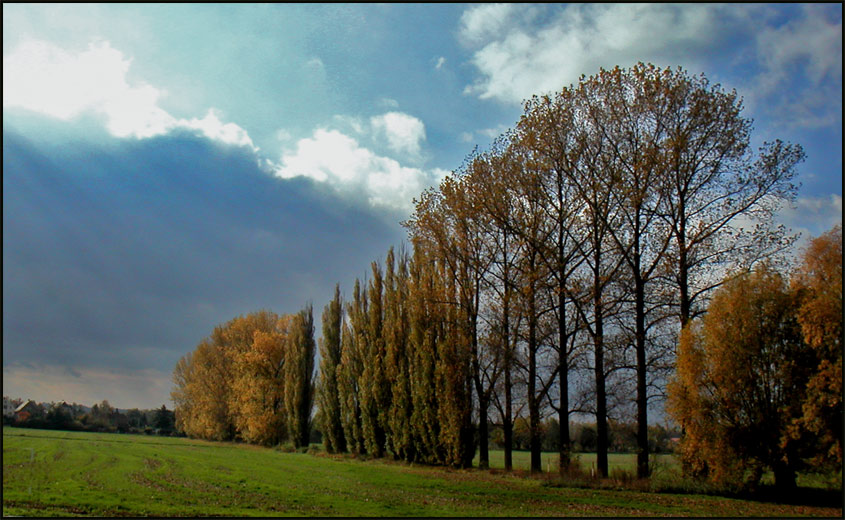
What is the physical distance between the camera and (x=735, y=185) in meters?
21.3

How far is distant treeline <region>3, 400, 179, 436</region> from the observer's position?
3128 cm

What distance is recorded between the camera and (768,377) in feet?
55.6

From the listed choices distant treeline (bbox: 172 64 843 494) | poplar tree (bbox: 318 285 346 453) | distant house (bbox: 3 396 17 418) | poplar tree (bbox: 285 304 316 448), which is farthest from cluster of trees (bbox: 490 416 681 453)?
distant house (bbox: 3 396 17 418)

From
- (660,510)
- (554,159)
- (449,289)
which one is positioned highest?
(554,159)

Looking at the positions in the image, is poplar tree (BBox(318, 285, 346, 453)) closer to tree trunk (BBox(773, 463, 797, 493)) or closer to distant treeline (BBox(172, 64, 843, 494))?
distant treeline (BBox(172, 64, 843, 494))

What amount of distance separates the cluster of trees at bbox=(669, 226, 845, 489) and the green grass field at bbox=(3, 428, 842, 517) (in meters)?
1.33

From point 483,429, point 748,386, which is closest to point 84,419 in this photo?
point 483,429

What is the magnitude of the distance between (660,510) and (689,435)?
2.89 m

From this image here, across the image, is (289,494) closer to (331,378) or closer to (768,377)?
(768,377)

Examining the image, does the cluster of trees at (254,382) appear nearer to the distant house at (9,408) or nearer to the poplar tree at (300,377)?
the poplar tree at (300,377)

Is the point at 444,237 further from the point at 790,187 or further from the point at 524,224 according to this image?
the point at 790,187

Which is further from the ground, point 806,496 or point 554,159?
point 554,159

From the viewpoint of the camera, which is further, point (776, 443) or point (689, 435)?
point (689, 435)

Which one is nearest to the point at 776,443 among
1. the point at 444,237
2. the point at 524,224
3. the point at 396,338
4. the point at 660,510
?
the point at 660,510
